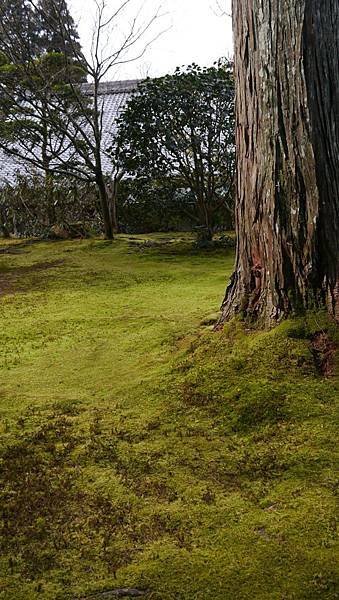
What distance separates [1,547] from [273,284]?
1.60 m

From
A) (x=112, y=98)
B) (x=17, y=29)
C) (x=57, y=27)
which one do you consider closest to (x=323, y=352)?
(x=57, y=27)

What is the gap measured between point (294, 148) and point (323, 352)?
87 cm

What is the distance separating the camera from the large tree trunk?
8.74ft

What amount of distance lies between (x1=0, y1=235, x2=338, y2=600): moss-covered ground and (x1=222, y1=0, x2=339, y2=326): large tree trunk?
0.65ft

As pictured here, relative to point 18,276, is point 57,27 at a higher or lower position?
higher

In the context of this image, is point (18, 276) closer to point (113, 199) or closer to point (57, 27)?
point (113, 199)

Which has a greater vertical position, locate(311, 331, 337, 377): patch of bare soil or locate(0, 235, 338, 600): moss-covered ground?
locate(311, 331, 337, 377): patch of bare soil

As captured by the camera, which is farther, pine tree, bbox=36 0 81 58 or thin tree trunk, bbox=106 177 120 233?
thin tree trunk, bbox=106 177 120 233

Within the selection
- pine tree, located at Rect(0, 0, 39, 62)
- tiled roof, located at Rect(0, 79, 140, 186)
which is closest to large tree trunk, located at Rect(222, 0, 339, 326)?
pine tree, located at Rect(0, 0, 39, 62)

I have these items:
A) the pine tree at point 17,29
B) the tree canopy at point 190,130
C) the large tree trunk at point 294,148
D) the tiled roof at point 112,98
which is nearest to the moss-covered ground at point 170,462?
the large tree trunk at point 294,148

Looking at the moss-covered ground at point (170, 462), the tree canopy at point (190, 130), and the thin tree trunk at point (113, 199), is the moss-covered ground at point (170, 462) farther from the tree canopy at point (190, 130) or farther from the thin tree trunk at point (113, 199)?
the thin tree trunk at point (113, 199)

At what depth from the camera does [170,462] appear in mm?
2191

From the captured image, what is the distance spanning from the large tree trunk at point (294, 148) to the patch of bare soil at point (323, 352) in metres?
0.13

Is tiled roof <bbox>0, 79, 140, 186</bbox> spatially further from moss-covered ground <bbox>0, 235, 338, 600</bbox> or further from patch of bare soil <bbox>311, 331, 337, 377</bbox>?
patch of bare soil <bbox>311, 331, 337, 377</bbox>
